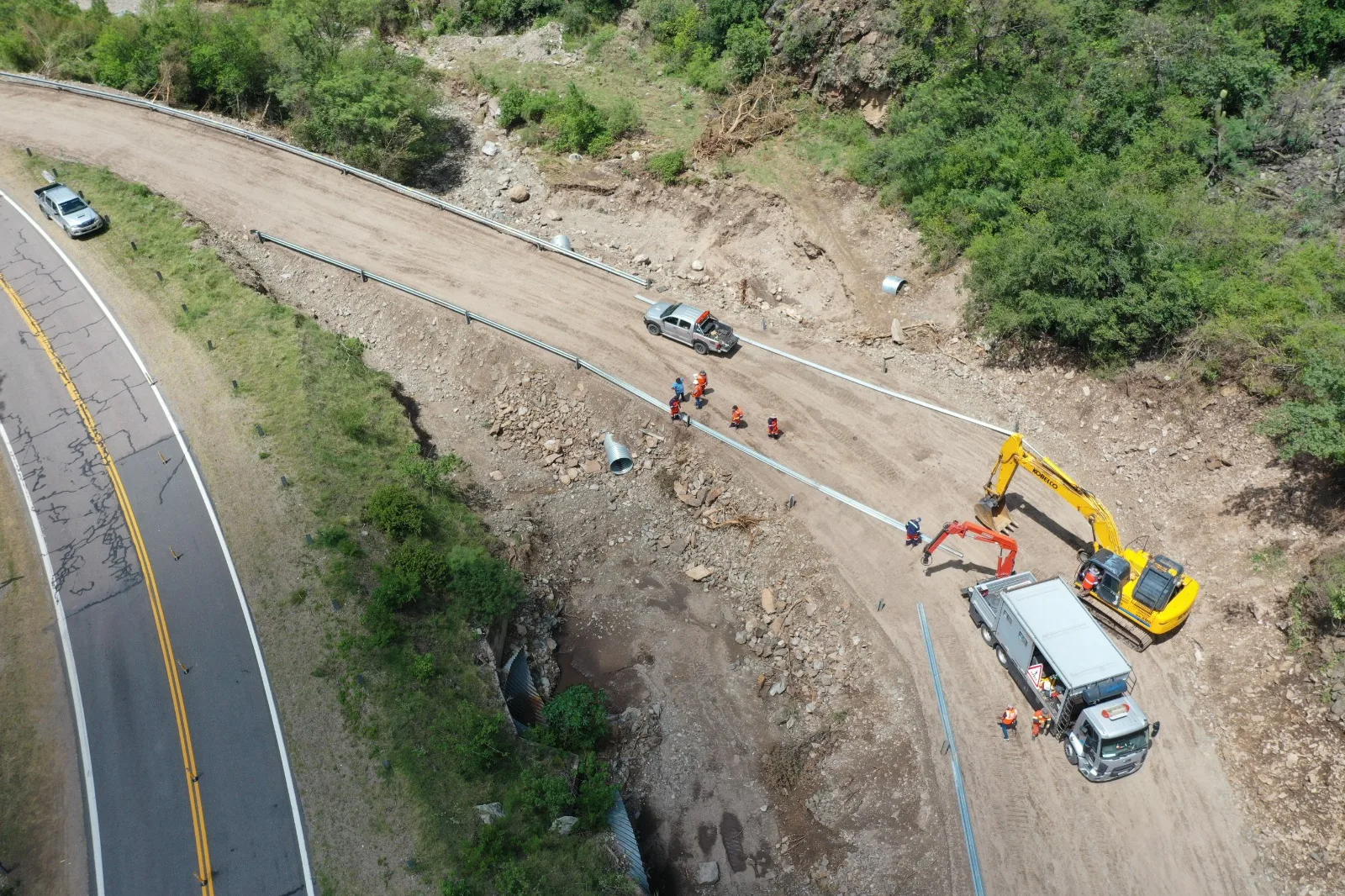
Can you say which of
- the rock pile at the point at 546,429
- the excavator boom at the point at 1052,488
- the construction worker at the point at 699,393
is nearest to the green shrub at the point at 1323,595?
the excavator boom at the point at 1052,488

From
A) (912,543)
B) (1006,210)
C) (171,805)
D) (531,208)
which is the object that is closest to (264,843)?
(171,805)

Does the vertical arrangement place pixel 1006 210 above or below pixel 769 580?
above

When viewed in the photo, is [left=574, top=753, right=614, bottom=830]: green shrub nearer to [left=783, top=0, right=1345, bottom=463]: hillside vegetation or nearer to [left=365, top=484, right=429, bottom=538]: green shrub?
[left=365, top=484, right=429, bottom=538]: green shrub

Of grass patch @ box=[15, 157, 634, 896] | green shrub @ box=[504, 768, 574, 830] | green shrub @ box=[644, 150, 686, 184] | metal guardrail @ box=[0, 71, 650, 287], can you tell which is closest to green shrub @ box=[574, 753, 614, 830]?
grass patch @ box=[15, 157, 634, 896]

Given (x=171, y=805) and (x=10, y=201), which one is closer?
(x=171, y=805)

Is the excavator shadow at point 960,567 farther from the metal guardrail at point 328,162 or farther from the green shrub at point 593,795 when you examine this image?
the metal guardrail at point 328,162

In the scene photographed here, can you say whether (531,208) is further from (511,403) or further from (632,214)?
(511,403)
